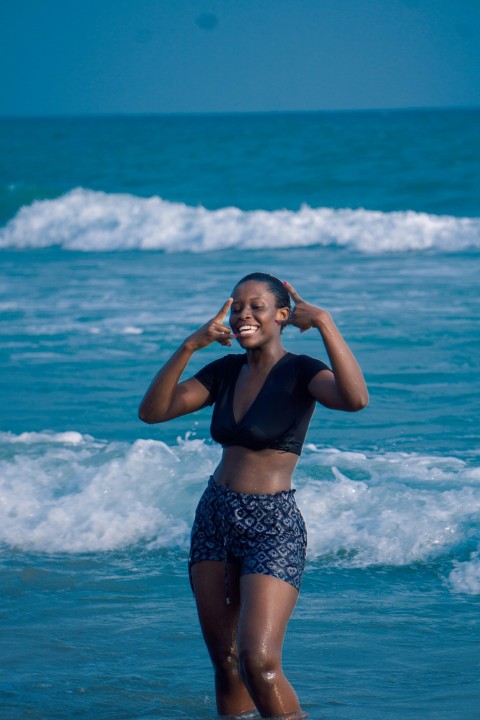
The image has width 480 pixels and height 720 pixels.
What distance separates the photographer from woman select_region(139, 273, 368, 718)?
12.1 feet

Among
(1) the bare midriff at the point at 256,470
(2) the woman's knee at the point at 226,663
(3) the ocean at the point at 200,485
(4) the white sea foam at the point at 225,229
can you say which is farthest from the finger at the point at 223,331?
(4) the white sea foam at the point at 225,229

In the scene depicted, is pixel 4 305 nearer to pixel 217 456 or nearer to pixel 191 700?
pixel 217 456

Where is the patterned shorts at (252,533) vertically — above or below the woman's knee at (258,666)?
above

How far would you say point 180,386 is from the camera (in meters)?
4.16

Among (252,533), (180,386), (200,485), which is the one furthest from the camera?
(200,485)

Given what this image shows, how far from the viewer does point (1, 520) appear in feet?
22.8

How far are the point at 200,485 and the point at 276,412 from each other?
3533 millimetres

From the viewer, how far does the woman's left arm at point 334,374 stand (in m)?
3.83

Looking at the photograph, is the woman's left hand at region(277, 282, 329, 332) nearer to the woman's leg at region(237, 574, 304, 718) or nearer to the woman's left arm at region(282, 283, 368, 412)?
the woman's left arm at region(282, 283, 368, 412)

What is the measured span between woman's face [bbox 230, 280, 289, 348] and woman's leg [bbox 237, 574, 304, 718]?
853 mm

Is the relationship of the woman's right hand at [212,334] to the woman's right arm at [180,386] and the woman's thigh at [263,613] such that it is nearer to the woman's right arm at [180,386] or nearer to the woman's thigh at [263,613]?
the woman's right arm at [180,386]

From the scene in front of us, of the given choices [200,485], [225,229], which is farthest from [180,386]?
[225,229]

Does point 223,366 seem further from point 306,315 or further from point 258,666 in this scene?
point 258,666

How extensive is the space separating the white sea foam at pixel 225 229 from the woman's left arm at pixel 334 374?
1737 centimetres
